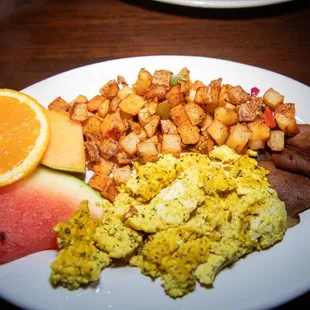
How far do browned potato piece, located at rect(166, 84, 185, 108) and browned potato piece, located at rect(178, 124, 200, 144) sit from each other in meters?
0.13

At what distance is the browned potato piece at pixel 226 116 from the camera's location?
73.7 inches

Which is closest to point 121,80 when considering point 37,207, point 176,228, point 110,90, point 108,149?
point 110,90

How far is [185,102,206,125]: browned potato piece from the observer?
1.88 meters

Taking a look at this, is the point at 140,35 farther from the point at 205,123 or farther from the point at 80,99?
the point at 205,123

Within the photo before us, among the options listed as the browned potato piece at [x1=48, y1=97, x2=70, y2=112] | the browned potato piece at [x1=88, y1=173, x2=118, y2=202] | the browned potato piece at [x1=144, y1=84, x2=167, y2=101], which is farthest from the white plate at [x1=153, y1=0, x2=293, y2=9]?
the browned potato piece at [x1=88, y1=173, x2=118, y2=202]

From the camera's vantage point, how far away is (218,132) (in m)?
1.84

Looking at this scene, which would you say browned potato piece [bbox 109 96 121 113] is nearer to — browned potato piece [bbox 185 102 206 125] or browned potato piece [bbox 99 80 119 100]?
browned potato piece [bbox 99 80 119 100]

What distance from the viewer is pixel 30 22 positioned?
A: 2852 mm

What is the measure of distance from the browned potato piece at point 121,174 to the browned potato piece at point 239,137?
Result: 480 mm

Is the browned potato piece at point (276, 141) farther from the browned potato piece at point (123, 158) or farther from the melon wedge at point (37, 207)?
the melon wedge at point (37, 207)

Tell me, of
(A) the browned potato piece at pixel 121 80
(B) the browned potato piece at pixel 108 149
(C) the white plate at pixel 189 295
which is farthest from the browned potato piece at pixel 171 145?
(C) the white plate at pixel 189 295

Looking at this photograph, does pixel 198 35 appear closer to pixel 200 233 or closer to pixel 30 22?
pixel 30 22

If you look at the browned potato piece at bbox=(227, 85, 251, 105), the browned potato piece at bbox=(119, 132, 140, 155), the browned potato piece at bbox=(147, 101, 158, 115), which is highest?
the browned potato piece at bbox=(227, 85, 251, 105)

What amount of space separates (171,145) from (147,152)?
0.12m
